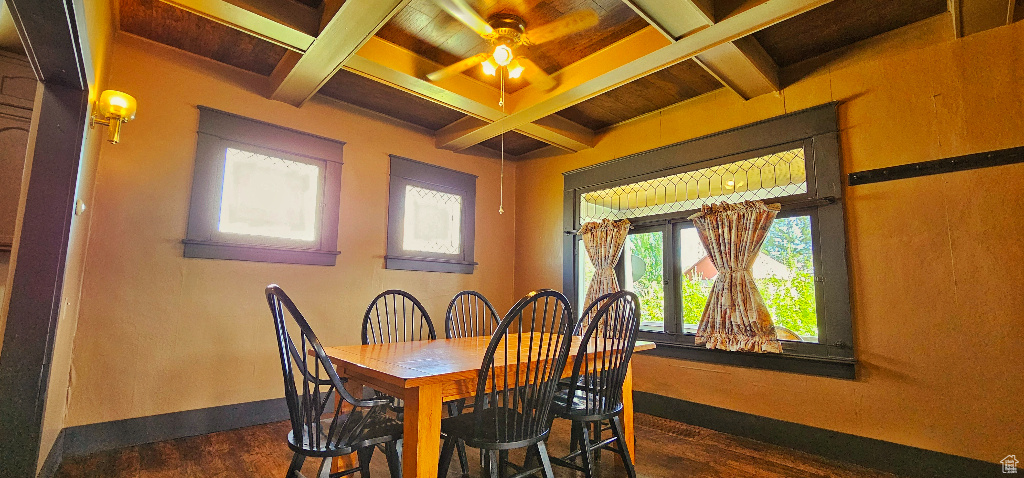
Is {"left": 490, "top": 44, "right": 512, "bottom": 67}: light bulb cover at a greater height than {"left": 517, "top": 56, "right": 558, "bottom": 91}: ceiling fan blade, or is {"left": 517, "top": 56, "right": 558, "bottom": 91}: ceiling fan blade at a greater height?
{"left": 517, "top": 56, "right": 558, "bottom": 91}: ceiling fan blade

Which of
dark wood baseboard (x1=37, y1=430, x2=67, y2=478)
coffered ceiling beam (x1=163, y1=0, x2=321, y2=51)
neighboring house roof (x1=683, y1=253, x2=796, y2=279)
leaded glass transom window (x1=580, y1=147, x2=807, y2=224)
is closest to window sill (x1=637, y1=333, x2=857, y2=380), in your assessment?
neighboring house roof (x1=683, y1=253, x2=796, y2=279)

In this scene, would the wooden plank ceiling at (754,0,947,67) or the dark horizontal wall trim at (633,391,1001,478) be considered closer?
the dark horizontal wall trim at (633,391,1001,478)

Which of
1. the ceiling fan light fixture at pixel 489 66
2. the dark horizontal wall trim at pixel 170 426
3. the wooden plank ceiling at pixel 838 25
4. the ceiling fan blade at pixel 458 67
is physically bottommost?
the dark horizontal wall trim at pixel 170 426

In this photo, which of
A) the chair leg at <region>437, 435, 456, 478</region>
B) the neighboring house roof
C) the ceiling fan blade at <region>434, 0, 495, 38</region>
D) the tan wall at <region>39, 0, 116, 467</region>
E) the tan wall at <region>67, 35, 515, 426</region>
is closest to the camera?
the chair leg at <region>437, 435, 456, 478</region>

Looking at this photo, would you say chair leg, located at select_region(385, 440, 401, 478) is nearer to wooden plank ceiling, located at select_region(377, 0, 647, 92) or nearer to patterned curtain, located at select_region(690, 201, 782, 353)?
wooden plank ceiling, located at select_region(377, 0, 647, 92)

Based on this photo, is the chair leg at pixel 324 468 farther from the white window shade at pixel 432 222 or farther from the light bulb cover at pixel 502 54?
the white window shade at pixel 432 222

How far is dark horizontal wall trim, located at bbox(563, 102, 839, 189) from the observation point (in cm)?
302

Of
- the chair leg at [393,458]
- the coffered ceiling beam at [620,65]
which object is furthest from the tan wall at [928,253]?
the chair leg at [393,458]

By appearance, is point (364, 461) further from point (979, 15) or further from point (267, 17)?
point (979, 15)

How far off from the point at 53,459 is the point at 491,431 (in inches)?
93.3

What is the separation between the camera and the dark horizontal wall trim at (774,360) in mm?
2797

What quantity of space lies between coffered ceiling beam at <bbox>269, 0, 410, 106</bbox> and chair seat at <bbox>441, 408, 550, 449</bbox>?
1.93m

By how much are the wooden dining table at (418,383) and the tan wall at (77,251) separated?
127 cm

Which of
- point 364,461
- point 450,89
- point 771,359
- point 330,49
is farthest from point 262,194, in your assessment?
point 771,359
